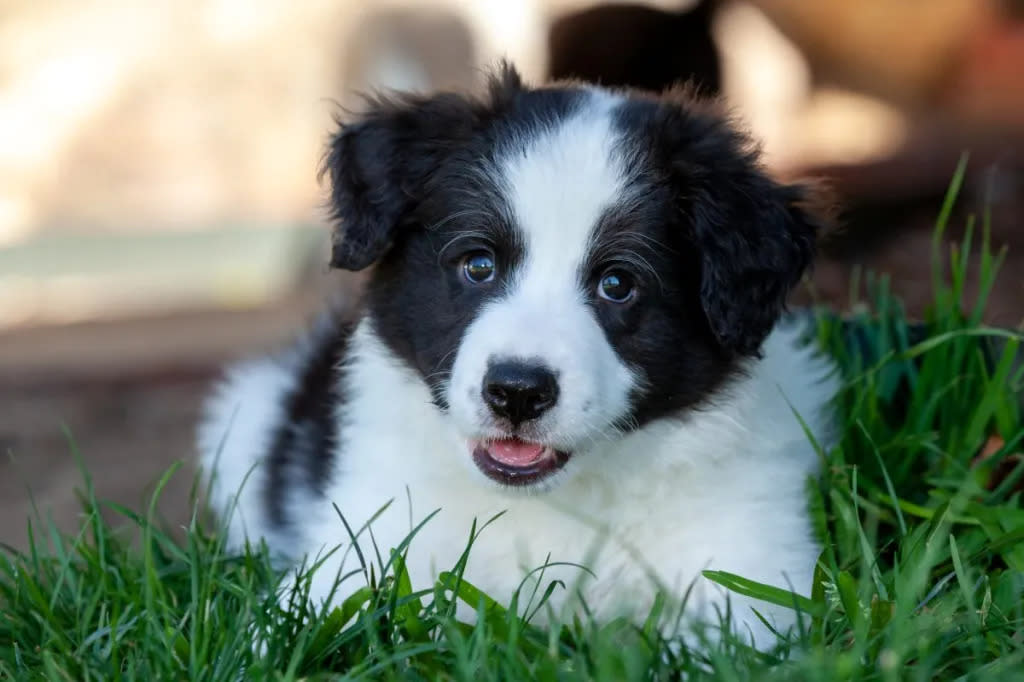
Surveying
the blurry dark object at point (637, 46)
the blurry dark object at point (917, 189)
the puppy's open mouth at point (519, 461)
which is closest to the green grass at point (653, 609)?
the puppy's open mouth at point (519, 461)

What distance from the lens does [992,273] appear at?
345 cm

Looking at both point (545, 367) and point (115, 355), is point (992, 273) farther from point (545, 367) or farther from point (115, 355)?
point (115, 355)

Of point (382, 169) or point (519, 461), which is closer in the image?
point (519, 461)

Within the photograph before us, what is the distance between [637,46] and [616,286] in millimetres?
4820

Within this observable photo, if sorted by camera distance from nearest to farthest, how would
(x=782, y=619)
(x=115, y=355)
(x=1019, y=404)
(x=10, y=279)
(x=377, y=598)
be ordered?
(x=377, y=598), (x=782, y=619), (x=1019, y=404), (x=115, y=355), (x=10, y=279)

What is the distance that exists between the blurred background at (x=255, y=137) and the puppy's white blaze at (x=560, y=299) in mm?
3747

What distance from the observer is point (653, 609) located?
2.38 metres

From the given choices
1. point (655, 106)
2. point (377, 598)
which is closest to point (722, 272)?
point (655, 106)

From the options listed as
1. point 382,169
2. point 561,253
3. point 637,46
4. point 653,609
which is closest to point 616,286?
point 561,253

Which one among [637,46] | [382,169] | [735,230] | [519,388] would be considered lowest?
[519,388]

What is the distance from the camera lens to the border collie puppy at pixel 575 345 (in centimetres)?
270

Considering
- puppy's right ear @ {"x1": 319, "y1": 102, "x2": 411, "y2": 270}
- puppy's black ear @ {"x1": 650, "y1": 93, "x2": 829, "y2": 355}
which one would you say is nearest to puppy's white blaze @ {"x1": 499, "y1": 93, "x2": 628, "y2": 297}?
puppy's black ear @ {"x1": 650, "y1": 93, "x2": 829, "y2": 355}

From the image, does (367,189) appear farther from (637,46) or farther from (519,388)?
(637,46)

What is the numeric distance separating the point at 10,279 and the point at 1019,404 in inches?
206
